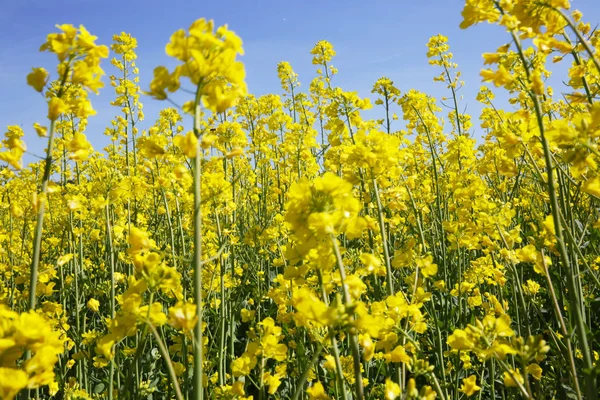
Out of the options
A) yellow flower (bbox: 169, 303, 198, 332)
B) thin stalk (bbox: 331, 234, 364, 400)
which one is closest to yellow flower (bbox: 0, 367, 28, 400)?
yellow flower (bbox: 169, 303, 198, 332)

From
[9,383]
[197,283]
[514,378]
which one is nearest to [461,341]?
[514,378]

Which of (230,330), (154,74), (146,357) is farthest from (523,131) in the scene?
(146,357)

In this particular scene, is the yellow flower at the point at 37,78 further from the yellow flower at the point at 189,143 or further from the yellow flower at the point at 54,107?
the yellow flower at the point at 189,143

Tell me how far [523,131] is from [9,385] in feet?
8.13

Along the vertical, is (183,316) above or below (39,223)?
below

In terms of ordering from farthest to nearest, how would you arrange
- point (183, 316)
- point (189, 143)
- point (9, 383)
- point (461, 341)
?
point (461, 341), point (189, 143), point (183, 316), point (9, 383)

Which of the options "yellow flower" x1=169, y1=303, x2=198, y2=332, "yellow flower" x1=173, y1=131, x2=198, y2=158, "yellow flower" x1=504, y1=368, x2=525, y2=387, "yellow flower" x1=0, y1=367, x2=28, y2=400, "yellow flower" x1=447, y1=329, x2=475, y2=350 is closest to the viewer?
"yellow flower" x1=0, y1=367, x2=28, y2=400

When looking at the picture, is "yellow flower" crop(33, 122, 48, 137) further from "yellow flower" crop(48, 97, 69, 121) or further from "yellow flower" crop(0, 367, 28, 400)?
"yellow flower" crop(0, 367, 28, 400)

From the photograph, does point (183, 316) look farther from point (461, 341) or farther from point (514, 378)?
point (514, 378)

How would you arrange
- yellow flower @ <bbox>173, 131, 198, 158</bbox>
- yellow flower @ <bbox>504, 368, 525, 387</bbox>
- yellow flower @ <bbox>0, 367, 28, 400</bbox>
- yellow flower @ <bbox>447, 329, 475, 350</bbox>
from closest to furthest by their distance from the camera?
yellow flower @ <bbox>0, 367, 28, 400</bbox>, yellow flower @ <bbox>173, 131, 198, 158</bbox>, yellow flower @ <bbox>504, 368, 525, 387</bbox>, yellow flower @ <bbox>447, 329, 475, 350</bbox>

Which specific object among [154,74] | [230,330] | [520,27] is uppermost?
[520,27]

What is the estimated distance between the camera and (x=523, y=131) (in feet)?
7.80

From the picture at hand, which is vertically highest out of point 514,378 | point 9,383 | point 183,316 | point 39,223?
point 39,223

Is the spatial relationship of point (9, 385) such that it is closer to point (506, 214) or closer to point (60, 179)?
point (506, 214)
